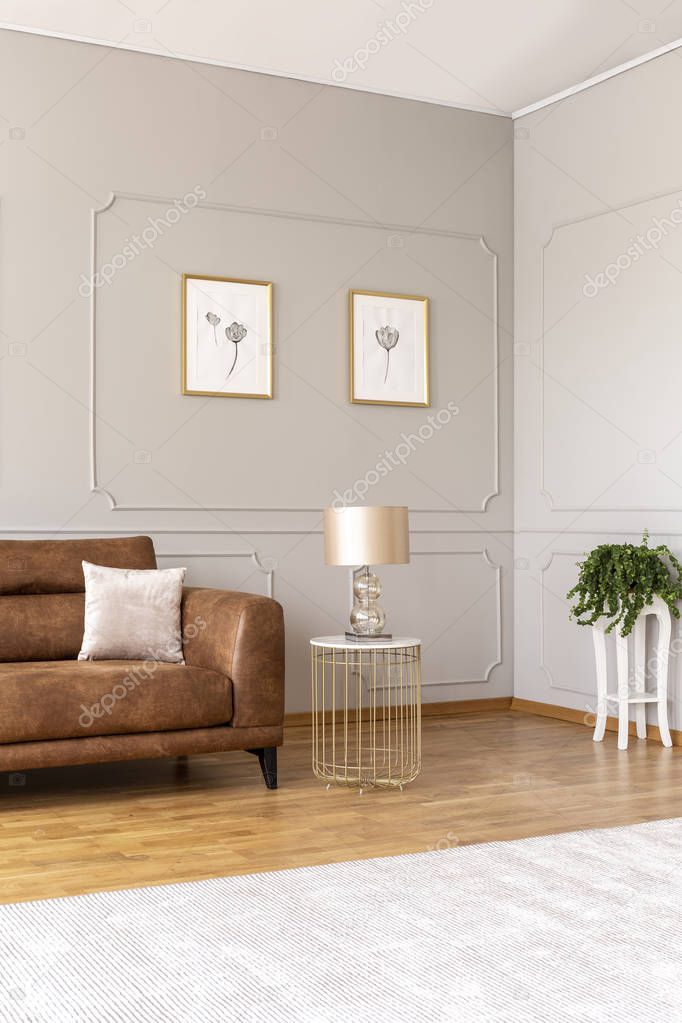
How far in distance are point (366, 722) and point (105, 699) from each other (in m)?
1.99

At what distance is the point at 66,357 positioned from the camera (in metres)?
4.97

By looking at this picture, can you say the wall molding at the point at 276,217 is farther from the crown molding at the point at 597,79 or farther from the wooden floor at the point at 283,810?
the wooden floor at the point at 283,810

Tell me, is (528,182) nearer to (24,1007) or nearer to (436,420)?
(436,420)

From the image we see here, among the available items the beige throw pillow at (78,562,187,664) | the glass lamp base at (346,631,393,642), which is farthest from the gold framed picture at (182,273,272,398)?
the glass lamp base at (346,631,393,642)

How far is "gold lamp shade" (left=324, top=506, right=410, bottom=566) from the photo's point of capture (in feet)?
13.5

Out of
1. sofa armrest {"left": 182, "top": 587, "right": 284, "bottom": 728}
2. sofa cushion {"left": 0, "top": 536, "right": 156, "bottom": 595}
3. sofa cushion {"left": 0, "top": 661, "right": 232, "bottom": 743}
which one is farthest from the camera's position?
sofa cushion {"left": 0, "top": 536, "right": 156, "bottom": 595}

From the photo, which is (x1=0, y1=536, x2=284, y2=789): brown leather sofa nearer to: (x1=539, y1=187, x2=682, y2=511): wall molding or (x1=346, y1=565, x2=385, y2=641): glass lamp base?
(x1=346, y1=565, x2=385, y2=641): glass lamp base

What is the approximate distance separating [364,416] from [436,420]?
41 centimetres

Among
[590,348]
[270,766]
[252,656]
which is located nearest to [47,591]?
[252,656]

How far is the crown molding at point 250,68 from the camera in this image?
4934mm

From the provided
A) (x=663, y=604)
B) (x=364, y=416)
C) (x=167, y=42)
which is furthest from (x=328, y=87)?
(x=663, y=604)

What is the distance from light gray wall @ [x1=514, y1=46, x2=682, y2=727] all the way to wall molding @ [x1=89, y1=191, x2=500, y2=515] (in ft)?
0.43

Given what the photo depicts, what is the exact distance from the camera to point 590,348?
5.57m

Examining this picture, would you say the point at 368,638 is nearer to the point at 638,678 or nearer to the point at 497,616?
the point at 638,678
